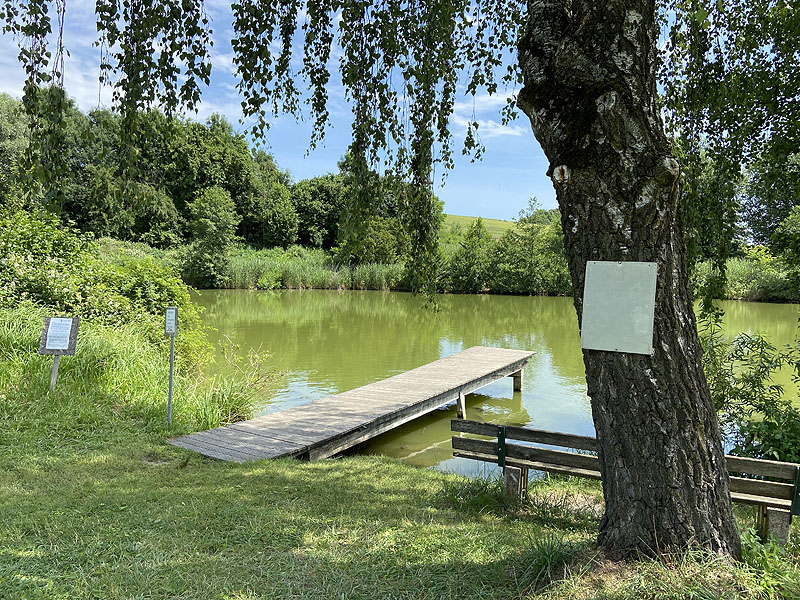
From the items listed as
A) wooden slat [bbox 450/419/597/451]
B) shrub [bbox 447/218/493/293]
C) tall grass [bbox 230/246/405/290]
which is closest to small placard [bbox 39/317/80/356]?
wooden slat [bbox 450/419/597/451]

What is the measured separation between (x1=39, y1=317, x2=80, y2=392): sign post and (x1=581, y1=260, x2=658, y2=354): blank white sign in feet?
18.5

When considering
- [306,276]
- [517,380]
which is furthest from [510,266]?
[517,380]

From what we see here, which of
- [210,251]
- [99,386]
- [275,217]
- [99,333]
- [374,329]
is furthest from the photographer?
[275,217]

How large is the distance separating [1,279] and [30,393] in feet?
9.41

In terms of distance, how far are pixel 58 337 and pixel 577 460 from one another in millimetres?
5310

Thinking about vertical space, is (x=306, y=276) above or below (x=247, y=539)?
above

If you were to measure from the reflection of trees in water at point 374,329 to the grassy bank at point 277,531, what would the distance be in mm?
3555

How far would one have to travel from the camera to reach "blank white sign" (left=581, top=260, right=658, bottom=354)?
7.64 feet

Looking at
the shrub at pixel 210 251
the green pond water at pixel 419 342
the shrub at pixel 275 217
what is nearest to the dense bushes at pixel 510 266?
the green pond water at pixel 419 342

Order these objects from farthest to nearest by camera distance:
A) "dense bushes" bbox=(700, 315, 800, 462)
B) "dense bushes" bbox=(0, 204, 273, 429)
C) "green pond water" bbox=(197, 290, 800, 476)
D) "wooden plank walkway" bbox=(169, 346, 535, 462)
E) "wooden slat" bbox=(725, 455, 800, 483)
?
"green pond water" bbox=(197, 290, 800, 476) < "dense bushes" bbox=(0, 204, 273, 429) < "wooden plank walkway" bbox=(169, 346, 535, 462) < "dense bushes" bbox=(700, 315, 800, 462) < "wooden slat" bbox=(725, 455, 800, 483)

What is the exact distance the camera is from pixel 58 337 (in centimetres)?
608

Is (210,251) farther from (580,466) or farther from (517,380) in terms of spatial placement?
(580,466)

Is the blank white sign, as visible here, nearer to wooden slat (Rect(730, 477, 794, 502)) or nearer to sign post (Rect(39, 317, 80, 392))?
wooden slat (Rect(730, 477, 794, 502))

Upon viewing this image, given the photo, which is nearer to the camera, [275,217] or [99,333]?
[99,333]
